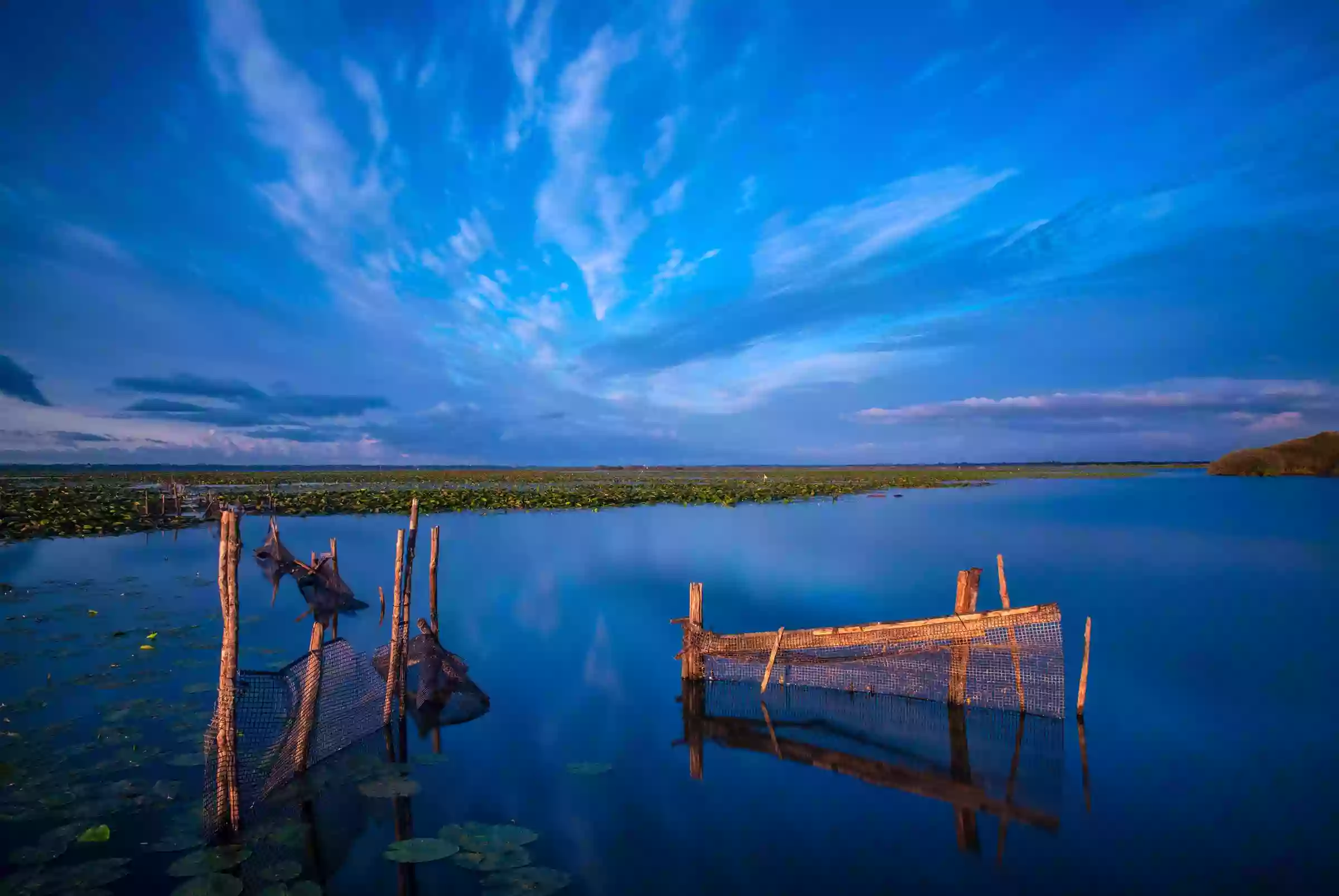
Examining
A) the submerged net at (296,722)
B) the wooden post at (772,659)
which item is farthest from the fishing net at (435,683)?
the wooden post at (772,659)

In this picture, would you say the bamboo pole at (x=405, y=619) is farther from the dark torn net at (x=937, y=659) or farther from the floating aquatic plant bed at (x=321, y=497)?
the floating aquatic plant bed at (x=321, y=497)

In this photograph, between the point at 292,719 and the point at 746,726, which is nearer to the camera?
the point at 292,719

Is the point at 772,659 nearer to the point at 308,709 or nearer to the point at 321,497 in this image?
the point at 308,709

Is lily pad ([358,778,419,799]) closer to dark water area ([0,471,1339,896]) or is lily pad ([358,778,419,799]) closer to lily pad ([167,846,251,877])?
dark water area ([0,471,1339,896])

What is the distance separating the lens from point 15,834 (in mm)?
6719

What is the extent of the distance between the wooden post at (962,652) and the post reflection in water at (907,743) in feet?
0.86

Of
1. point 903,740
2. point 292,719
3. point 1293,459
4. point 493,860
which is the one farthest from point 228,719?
point 1293,459

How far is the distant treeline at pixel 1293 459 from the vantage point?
94812 millimetres

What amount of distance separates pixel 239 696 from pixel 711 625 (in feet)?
→ 39.7

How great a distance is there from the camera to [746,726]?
1060 cm

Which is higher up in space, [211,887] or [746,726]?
[211,887]

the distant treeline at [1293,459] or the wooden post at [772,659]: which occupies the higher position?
the distant treeline at [1293,459]

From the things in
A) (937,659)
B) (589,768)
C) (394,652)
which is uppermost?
(394,652)

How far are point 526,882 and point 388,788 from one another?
2668mm
